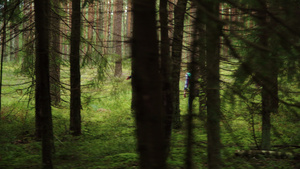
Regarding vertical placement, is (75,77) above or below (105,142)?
above

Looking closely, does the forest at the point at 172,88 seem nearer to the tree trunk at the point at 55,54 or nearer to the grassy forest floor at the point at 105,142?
the grassy forest floor at the point at 105,142

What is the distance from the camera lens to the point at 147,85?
2.68m

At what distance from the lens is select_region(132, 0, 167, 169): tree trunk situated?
2686 millimetres

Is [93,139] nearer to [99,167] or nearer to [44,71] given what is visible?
[99,167]

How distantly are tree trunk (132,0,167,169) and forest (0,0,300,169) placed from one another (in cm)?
1

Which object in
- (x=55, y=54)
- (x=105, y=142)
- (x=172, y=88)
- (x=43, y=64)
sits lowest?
→ (x=105, y=142)

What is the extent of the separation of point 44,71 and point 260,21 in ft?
→ 14.0

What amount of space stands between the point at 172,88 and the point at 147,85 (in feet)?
9.21

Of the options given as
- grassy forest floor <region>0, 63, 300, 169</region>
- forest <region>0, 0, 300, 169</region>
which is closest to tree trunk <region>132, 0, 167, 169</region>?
forest <region>0, 0, 300, 169</region>

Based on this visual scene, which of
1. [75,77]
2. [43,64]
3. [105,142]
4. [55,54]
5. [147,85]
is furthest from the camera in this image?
[75,77]

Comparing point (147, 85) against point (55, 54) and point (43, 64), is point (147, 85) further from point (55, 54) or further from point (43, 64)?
point (55, 54)

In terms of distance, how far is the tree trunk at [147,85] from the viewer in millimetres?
2686

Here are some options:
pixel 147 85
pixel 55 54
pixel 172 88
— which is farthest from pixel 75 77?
pixel 147 85

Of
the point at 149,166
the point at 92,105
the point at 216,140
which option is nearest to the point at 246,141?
the point at 216,140
